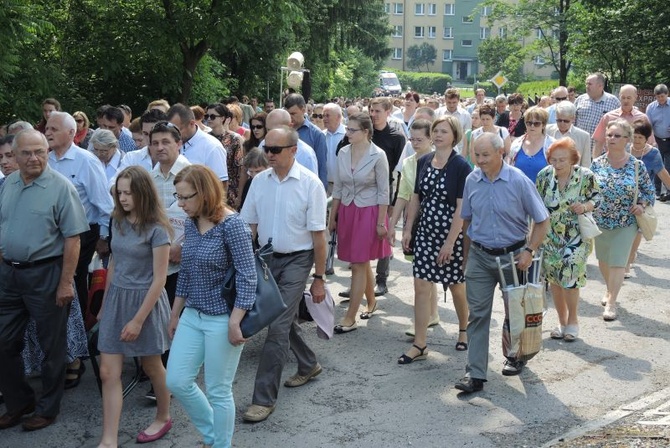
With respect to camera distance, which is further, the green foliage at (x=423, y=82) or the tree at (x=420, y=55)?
the tree at (x=420, y=55)

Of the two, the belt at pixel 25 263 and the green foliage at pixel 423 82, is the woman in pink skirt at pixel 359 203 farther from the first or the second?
the green foliage at pixel 423 82

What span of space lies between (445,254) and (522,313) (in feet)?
2.66

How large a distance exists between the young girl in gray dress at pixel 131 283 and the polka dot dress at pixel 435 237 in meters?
2.50

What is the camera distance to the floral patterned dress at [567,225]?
784cm

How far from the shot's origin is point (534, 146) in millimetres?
9297

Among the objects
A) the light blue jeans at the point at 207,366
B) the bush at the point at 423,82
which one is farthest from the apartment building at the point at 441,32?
the light blue jeans at the point at 207,366

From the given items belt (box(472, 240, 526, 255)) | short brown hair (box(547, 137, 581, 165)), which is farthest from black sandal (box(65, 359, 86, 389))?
short brown hair (box(547, 137, 581, 165))

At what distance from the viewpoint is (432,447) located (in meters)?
5.75

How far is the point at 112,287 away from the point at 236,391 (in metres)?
1.55

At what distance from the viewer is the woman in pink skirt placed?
814 cm

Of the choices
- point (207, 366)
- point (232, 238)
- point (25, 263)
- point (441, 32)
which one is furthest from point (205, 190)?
point (441, 32)

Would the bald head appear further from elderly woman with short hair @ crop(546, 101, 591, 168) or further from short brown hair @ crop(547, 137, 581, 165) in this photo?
elderly woman with short hair @ crop(546, 101, 591, 168)

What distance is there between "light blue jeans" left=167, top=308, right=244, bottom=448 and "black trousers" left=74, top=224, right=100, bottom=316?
2.04 meters

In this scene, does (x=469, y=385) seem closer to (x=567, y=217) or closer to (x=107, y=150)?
(x=567, y=217)
